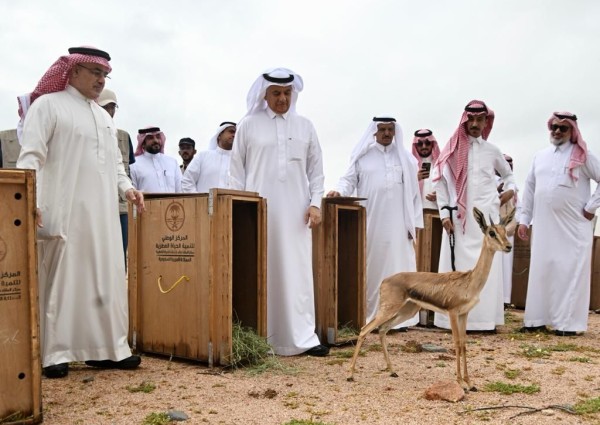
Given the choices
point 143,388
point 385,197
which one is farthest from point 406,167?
point 143,388

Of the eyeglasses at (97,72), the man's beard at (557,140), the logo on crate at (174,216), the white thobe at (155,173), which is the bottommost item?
the logo on crate at (174,216)

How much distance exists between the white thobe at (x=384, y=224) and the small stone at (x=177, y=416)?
3.97m

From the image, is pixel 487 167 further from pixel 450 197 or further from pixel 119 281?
pixel 119 281

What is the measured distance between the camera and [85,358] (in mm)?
4645

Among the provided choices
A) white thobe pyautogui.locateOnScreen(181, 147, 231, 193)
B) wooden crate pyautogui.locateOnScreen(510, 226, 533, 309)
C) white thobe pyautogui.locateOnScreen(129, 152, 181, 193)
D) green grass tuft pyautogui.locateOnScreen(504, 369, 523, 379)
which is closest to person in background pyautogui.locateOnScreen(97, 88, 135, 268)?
white thobe pyautogui.locateOnScreen(129, 152, 181, 193)

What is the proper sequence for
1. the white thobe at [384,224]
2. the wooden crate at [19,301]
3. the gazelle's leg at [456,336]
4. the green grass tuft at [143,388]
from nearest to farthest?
1. the wooden crate at [19,301]
2. the green grass tuft at [143,388]
3. the gazelle's leg at [456,336]
4. the white thobe at [384,224]

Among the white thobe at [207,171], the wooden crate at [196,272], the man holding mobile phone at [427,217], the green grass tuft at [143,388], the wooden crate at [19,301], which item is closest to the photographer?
the wooden crate at [19,301]

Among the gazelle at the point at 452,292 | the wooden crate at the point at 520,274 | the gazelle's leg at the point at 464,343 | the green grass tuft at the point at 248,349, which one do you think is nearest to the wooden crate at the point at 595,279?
the wooden crate at the point at 520,274

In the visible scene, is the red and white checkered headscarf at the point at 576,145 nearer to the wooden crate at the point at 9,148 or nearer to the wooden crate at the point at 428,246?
the wooden crate at the point at 428,246

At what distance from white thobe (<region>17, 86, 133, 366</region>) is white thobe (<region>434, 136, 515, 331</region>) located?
4.12 m

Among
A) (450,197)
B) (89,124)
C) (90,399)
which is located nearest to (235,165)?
(89,124)

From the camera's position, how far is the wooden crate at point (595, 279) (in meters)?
10.3

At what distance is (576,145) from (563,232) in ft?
3.41

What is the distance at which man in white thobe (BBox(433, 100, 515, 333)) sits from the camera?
7.29 metres
